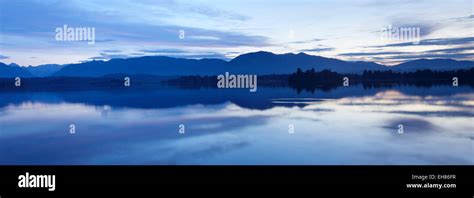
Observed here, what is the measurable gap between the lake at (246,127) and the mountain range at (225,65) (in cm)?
26

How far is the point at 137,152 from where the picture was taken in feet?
12.1

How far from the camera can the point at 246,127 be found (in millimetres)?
4535

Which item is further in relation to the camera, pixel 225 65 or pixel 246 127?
pixel 246 127

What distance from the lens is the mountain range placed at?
353cm

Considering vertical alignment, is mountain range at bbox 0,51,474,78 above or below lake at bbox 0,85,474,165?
above

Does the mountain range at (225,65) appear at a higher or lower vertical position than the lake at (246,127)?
higher

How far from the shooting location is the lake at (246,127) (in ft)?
11.0

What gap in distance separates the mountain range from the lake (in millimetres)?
262

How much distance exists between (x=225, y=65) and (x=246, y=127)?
114 cm

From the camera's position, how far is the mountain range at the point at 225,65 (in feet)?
11.6

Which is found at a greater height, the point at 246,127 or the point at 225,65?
the point at 225,65
